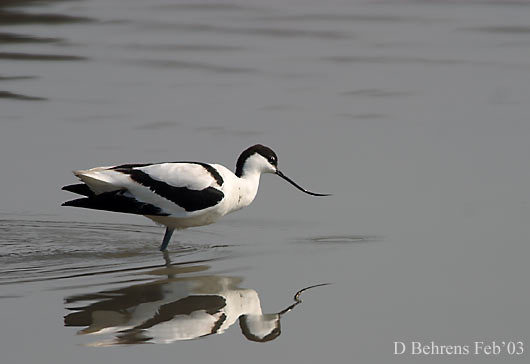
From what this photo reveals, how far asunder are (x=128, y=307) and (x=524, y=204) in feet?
10.3

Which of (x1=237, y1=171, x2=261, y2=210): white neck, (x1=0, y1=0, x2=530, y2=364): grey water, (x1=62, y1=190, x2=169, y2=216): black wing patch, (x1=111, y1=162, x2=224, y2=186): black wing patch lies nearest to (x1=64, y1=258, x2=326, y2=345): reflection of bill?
(x1=0, y1=0, x2=530, y2=364): grey water

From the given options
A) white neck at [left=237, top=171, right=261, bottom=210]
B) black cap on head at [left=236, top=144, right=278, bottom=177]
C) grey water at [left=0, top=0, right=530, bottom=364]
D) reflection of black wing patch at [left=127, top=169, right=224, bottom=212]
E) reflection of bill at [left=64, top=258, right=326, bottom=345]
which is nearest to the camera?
reflection of bill at [left=64, top=258, right=326, bottom=345]

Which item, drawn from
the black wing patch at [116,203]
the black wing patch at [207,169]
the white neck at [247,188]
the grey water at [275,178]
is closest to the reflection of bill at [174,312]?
the grey water at [275,178]

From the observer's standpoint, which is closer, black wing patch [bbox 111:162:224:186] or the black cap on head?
black wing patch [bbox 111:162:224:186]

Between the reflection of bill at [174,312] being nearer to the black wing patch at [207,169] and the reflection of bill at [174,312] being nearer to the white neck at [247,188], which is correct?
the black wing patch at [207,169]

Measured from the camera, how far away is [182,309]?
664 cm

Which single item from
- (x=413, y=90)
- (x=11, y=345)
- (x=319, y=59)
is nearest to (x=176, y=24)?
(x=319, y=59)

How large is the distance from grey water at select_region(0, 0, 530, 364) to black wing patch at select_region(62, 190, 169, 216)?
28 cm

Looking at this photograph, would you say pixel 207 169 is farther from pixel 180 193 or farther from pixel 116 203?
pixel 116 203

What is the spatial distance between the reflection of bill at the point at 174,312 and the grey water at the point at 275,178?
0.02 metres

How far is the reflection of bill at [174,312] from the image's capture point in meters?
6.20

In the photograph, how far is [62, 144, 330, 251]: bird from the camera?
7.97m

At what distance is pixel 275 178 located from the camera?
9.69 meters

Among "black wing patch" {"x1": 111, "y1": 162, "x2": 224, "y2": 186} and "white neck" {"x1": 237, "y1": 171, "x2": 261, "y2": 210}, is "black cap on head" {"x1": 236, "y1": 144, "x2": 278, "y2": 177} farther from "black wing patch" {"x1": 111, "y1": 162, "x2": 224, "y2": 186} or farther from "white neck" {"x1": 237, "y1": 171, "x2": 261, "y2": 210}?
"black wing patch" {"x1": 111, "y1": 162, "x2": 224, "y2": 186}
